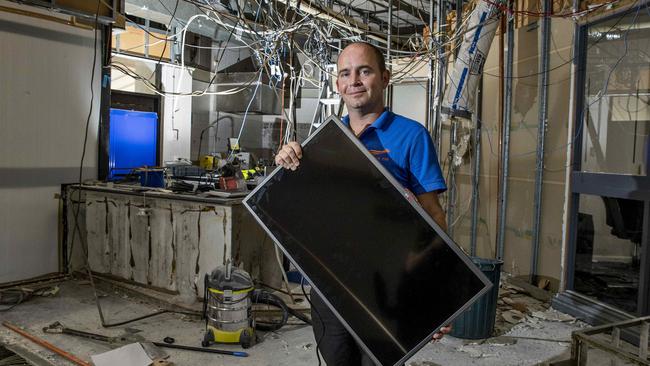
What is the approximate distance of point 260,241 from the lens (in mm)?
3018

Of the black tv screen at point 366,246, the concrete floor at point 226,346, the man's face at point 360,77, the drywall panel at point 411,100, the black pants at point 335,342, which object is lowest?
the concrete floor at point 226,346

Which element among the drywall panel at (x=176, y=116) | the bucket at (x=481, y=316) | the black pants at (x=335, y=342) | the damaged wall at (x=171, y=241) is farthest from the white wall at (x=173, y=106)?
the black pants at (x=335, y=342)

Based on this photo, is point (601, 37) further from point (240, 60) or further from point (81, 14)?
point (240, 60)

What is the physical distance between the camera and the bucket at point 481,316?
2631 mm

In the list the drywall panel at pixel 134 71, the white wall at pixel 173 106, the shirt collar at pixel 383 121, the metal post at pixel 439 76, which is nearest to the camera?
the shirt collar at pixel 383 121

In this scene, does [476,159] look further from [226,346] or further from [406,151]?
[406,151]

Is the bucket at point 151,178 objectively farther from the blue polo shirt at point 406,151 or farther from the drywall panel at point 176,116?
the blue polo shirt at point 406,151

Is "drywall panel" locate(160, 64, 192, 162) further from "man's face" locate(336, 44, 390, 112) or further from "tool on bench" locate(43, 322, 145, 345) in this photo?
"man's face" locate(336, 44, 390, 112)

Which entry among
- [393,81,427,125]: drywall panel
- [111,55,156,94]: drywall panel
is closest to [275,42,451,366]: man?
[393,81,427,125]: drywall panel

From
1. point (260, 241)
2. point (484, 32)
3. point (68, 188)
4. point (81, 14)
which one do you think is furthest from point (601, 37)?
point (68, 188)

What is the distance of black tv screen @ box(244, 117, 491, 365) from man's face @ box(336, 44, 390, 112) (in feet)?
0.63

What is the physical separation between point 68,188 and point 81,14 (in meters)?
1.30

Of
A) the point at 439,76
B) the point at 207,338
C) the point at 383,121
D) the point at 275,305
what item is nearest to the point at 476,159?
the point at 439,76

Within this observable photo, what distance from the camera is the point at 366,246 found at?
4.17 feet
